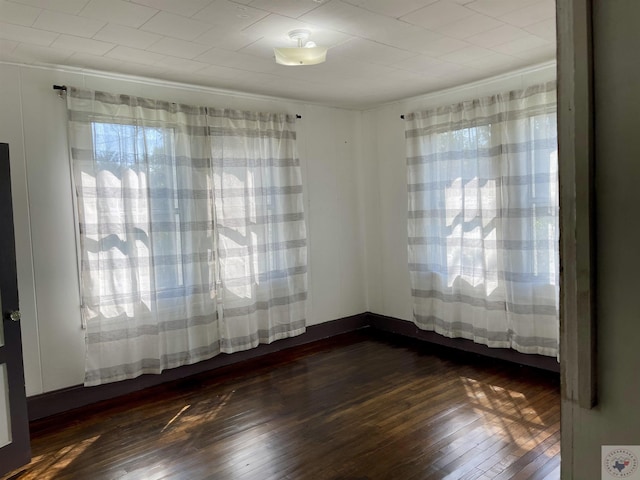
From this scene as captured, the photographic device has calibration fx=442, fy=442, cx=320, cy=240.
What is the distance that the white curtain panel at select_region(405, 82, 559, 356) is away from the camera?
370cm

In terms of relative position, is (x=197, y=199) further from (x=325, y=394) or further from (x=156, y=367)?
(x=325, y=394)

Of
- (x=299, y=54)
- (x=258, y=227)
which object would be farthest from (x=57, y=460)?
(x=299, y=54)

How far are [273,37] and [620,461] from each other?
2.85m

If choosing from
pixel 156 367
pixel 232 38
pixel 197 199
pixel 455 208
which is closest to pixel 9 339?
pixel 156 367

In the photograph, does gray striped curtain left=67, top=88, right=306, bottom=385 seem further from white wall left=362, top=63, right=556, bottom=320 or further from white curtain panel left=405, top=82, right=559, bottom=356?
white curtain panel left=405, top=82, right=559, bottom=356

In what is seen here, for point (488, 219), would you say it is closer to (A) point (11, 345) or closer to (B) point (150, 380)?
(B) point (150, 380)

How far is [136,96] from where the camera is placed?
3.66m

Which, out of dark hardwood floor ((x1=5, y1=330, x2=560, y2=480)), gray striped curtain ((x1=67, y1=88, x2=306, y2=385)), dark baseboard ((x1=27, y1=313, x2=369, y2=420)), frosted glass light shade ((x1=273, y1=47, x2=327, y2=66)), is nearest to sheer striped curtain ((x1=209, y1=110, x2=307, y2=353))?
gray striped curtain ((x1=67, y1=88, x2=306, y2=385))

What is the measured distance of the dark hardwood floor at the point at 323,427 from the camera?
258 centimetres

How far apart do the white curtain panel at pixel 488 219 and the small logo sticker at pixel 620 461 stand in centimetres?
328

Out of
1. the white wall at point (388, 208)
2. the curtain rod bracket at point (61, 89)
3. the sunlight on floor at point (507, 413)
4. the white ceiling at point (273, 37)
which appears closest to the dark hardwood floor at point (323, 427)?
the sunlight on floor at point (507, 413)

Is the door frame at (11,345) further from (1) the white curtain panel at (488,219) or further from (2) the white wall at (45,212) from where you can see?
(1) the white curtain panel at (488,219)

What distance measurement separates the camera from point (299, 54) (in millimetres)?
2797

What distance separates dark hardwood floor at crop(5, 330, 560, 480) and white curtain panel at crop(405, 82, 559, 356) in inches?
18.6
